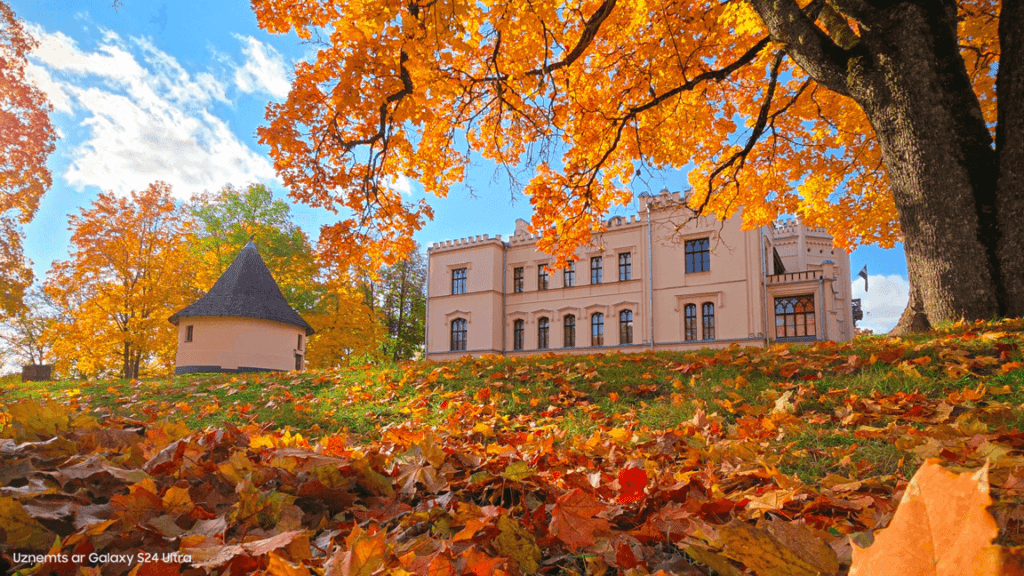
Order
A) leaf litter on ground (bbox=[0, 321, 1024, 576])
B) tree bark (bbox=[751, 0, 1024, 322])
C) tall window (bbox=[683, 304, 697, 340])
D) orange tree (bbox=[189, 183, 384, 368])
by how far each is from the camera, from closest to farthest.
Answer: leaf litter on ground (bbox=[0, 321, 1024, 576]) < tree bark (bbox=[751, 0, 1024, 322]) < orange tree (bbox=[189, 183, 384, 368]) < tall window (bbox=[683, 304, 697, 340])

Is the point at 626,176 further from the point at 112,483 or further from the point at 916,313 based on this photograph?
the point at 112,483

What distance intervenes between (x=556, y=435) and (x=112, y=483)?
7.23 ft

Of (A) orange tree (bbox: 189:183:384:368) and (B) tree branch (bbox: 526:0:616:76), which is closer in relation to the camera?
(B) tree branch (bbox: 526:0:616:76)

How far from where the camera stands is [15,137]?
16.2 m

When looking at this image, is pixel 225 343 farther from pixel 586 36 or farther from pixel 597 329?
pixel 597 329

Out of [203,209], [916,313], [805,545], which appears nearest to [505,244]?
[203,209]

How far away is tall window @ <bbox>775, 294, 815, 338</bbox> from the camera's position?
25.0 metres

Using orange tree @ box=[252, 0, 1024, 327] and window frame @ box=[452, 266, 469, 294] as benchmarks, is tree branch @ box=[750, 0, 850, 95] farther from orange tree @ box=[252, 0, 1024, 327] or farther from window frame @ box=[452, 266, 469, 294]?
window frame @ box=[452, 266, 469, 294]

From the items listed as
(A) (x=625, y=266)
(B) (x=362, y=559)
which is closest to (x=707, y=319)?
(A) (x=625, y=266)

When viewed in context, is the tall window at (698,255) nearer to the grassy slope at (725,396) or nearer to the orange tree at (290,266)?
the orange tree at (290,266)

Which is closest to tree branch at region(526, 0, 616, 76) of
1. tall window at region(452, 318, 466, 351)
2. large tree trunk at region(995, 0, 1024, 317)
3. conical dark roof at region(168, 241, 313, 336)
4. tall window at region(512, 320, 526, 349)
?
large tree trunk at region(995, 0, 1024, 317)

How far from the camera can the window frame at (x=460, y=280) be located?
32.6 m

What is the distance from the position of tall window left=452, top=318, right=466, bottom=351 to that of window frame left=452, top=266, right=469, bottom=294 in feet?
6.04

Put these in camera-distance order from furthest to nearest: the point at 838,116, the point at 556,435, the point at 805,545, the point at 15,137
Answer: the point at 15,137 < the point at 838,116 < the point at 556,435 < the point at 805,545
